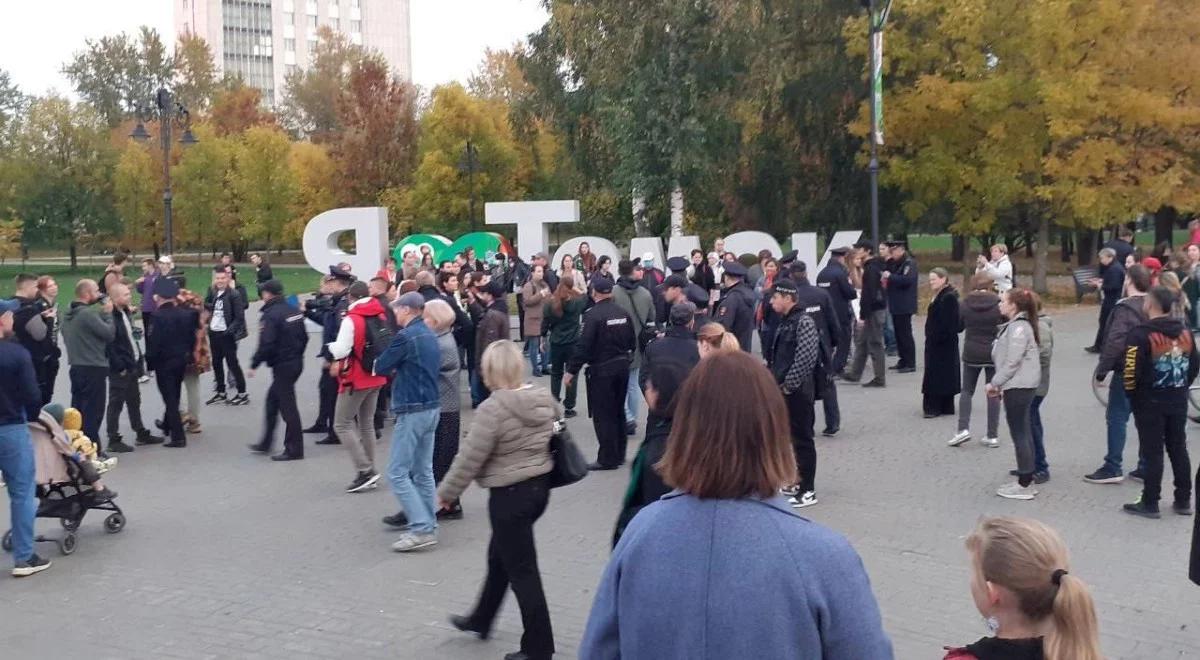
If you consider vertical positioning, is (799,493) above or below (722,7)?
below

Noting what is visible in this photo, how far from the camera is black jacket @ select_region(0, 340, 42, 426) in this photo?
24.2 feet

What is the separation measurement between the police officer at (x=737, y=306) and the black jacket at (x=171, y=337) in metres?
5.60

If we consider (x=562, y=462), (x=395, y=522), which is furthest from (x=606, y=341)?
(x=562, y=462)

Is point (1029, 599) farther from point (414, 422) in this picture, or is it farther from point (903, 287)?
point (903, 287)

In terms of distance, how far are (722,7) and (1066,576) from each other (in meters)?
28.1

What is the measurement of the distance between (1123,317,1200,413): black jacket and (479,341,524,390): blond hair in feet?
15.6

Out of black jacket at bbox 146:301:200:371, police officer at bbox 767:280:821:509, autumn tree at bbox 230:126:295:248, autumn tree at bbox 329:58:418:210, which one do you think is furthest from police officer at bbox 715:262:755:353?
autumn tree at bbox 230:126:295:248

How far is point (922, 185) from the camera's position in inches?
1142

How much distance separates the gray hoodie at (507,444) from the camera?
5.89m

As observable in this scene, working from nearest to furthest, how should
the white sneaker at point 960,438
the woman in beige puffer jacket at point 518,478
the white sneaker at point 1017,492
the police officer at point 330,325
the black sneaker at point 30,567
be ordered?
1. the woman in beige puffer jacket at point 518,478
2. the black sneaker at point 30,567
3. the white sneaker at point 1017,492
4. the white sneaker at point 960,438
5. the police officer at point 330,325

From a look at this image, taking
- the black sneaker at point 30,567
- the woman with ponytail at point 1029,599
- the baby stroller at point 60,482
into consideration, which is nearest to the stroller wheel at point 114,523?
the baby stroller at point 60,482

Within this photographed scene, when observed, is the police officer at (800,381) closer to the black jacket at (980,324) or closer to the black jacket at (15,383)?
the black jacket at (980,324)

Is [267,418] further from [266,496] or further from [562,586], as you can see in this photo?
[562,586]

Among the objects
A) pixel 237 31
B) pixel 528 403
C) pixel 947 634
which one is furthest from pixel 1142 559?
pixel 237 31
